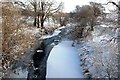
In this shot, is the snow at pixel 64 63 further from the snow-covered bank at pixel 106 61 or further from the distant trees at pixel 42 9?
the distant trees at pixel 42 9

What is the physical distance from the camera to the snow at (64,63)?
21.3 feet

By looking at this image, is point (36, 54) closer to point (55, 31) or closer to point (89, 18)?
point (89, 18)

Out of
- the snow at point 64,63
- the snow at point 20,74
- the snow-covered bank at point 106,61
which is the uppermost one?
the snow-covered bank at point 106,61

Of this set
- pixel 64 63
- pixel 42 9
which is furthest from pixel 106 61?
pixel 42 9

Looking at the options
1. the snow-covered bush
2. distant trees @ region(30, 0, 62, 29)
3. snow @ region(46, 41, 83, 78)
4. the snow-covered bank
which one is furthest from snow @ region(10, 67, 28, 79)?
distant trees @ region(30, 0, 62, 29)

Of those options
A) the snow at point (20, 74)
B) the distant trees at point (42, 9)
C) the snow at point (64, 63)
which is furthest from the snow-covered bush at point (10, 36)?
the distant trees at point (42, 9)

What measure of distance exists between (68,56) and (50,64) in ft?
3.76

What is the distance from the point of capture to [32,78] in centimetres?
611

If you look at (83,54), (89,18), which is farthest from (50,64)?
(89,18)

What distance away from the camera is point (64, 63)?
7617mm

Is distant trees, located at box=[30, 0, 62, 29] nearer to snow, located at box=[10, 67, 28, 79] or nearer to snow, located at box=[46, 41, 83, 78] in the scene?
snow, located at box=[46, 41, 83, 78]

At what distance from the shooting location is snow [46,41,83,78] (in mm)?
6480

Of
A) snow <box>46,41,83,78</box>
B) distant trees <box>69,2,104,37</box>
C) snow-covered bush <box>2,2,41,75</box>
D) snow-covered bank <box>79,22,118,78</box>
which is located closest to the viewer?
snow-covered bank <box>79,22,118,78</box>

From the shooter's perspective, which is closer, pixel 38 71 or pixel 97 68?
pixel 97 68
